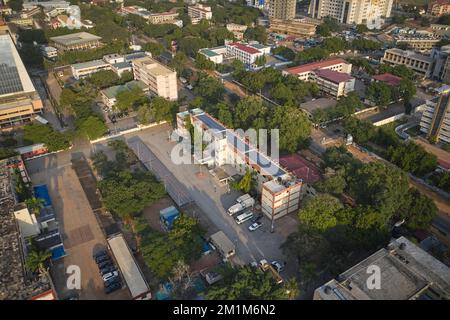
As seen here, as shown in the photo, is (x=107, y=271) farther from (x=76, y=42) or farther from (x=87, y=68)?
(x=76, y=42)

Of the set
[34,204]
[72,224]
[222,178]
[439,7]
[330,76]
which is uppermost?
[439,7]

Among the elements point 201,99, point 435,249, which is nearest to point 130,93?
point 201,99

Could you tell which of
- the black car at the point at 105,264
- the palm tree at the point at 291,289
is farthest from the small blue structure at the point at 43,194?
the palm tree at the point at 291,289

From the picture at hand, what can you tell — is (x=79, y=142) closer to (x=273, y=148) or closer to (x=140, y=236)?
(x=140, y=236)

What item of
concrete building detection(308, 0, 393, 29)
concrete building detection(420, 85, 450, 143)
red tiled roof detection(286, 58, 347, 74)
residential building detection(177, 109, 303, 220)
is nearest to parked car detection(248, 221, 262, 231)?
residential building detection(177, 109, 303, 220)

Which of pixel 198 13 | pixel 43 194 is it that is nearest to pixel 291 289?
pixel 43 194
